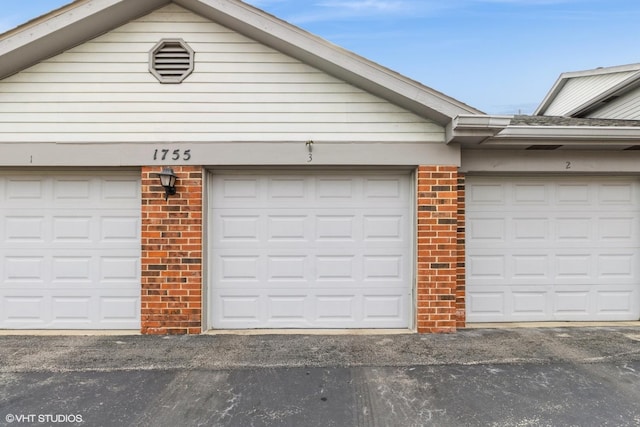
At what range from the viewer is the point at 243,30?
4887mm

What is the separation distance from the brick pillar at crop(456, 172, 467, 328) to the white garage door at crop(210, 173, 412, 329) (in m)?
0.76

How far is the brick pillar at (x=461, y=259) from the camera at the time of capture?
5.22m

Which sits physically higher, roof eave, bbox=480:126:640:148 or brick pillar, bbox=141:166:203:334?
roof eave, bbox=480:126:640:148

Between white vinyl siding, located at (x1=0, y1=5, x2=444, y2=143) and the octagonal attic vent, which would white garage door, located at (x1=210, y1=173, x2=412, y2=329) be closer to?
white vinyl siding, located at (x1=0, y1=5, x2=444, y2=143)

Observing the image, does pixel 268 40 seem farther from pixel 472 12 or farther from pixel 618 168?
pixel 472 12

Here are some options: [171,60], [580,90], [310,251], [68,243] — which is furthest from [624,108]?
[68,243]

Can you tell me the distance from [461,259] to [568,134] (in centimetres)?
218

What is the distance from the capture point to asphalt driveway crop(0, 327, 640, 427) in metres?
3.05

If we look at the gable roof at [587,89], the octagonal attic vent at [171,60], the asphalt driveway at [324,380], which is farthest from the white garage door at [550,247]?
the octagonal attic vent at [171,60]

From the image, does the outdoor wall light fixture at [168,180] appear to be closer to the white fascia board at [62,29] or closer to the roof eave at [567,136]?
the white fascia board at [62,29]

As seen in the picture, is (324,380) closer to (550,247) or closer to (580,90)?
(550,247)

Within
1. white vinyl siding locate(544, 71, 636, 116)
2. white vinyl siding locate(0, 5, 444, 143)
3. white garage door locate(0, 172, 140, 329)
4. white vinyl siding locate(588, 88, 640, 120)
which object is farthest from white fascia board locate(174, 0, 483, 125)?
white vinyl siding locate(544, 71, 636, 116)

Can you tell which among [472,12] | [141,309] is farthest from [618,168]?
[472,12]

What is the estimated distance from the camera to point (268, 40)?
4867 millimetres
